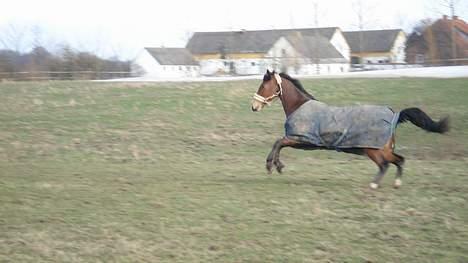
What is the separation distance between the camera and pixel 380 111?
913 cm

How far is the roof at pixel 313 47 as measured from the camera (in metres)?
64.4

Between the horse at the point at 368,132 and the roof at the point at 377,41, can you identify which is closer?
the horse at the point at 368,132

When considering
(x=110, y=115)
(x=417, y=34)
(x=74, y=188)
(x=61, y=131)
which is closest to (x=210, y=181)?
(x=74, y=188)

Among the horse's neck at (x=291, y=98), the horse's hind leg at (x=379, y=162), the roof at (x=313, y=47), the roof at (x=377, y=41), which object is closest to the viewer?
the horse's hind leg at (x=379, y=162)

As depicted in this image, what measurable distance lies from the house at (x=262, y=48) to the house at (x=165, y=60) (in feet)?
5.31

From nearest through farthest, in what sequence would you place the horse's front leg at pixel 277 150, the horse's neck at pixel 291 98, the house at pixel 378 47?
the horse's front leg at pixel 277 150 < the horse's neck at pixel 291 98 < the house at pixel 378 47

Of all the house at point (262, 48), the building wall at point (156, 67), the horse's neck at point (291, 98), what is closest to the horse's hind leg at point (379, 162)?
the horse's neck at point (291, 98)

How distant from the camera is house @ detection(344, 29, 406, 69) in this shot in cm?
8069

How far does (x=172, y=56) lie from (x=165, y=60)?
1797mm

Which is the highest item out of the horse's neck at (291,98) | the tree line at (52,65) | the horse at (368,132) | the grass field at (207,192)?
the tree line at (52,65)

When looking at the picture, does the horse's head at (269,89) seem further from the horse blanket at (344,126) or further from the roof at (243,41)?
the roof at (243,41)

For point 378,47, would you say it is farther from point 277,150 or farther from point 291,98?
point 277,150

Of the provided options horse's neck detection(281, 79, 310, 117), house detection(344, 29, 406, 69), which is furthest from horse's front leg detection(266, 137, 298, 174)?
house detection(344, 29, 406, 69)

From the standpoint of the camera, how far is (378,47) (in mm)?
82750
